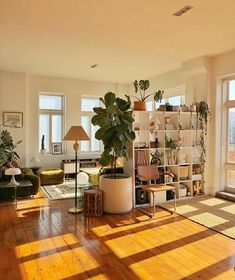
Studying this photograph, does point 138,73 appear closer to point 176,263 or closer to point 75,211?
point 75,211

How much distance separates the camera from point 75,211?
4820mm

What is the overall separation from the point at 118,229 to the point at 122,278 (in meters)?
1.34

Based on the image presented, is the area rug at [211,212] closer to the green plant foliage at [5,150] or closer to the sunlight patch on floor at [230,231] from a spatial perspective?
the sunlight patch on floor at [230,231]

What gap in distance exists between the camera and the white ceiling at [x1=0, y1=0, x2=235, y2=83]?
3.59 m

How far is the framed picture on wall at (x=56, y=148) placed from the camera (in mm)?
8445

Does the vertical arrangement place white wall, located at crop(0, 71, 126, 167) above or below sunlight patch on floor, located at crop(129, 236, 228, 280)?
above

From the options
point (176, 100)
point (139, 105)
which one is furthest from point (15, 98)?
point (176, 100)

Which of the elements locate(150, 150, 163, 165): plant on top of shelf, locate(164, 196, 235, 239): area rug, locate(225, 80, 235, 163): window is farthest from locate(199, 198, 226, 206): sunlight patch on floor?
locate(150, 150, 163, 165): plant on top of shelf

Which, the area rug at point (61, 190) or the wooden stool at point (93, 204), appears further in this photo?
the area rug at point (61, 190)

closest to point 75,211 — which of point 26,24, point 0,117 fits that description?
point 26,24

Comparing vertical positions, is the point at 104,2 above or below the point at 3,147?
above

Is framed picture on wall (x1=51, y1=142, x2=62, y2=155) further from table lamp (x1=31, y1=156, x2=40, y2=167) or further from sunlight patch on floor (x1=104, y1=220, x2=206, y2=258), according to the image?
sunlight patch on floor (x1=104, y1=220, x2=206, y2=258)

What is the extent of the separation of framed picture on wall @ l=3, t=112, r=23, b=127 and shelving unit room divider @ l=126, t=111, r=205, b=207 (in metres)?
4.05

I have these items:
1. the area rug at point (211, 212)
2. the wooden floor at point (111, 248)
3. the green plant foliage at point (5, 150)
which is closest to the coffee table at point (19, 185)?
the green plant foliage at point (5, 150)
